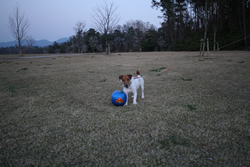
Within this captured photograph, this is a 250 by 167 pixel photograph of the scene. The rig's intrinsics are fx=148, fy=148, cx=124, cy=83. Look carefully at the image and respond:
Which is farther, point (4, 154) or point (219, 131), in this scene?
point (219, 131)

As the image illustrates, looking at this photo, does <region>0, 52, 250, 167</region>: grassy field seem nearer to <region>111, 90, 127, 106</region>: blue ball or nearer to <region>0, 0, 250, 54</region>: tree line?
<region>111, 90, 127, 106</region>: blue ball

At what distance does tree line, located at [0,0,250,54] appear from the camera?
1086 inches

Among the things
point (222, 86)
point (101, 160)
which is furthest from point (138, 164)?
point (222, 86)

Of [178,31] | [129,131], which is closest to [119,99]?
[129,131]

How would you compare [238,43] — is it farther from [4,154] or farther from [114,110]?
[4,154]

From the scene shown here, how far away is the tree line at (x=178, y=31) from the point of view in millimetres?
27572

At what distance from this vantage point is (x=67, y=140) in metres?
2.32

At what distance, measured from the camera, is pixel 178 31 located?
1822 inches

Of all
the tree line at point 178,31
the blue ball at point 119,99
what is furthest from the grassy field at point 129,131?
the tree line at point 178,31

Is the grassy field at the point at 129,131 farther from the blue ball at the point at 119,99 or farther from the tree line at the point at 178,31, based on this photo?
the tree line at the point at 178,31

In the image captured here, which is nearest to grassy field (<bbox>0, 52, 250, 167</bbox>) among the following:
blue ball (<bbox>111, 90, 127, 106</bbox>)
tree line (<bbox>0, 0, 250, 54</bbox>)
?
blue ball (<bbox>111, 90, 127, 106</bbox>)

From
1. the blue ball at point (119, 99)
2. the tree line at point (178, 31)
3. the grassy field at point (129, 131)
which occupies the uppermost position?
the tree line at point (178, 31)

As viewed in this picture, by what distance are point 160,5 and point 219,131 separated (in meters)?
41.2

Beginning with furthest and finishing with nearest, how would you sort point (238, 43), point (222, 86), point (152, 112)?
point (238, 43)
point (222, 86)
point (152, 112)
